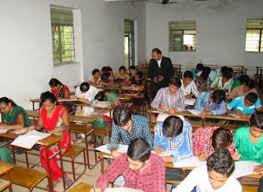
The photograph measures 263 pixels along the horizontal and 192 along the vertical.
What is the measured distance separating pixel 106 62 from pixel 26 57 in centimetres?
348

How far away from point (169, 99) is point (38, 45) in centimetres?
315

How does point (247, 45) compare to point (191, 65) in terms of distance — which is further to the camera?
point (191, 65)

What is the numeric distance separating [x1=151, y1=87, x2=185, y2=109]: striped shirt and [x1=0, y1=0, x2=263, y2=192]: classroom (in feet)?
0.06

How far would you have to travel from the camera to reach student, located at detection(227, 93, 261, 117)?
435cm

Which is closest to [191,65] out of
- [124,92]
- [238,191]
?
[124,92]

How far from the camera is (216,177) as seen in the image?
189 cm

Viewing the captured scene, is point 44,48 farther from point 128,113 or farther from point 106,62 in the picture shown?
point 128,113

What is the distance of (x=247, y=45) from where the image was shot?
11305 millimetres

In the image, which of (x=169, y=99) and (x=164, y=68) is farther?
(x=164, y=68)

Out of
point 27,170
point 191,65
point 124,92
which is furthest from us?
point 191,65

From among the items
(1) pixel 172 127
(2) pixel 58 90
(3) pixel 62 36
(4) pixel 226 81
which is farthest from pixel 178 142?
(3) pixel 62 36

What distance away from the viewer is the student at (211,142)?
2.65 metres

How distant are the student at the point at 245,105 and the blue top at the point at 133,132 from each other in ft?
6.62

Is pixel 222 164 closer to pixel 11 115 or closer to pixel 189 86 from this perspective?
pixel 11 115
